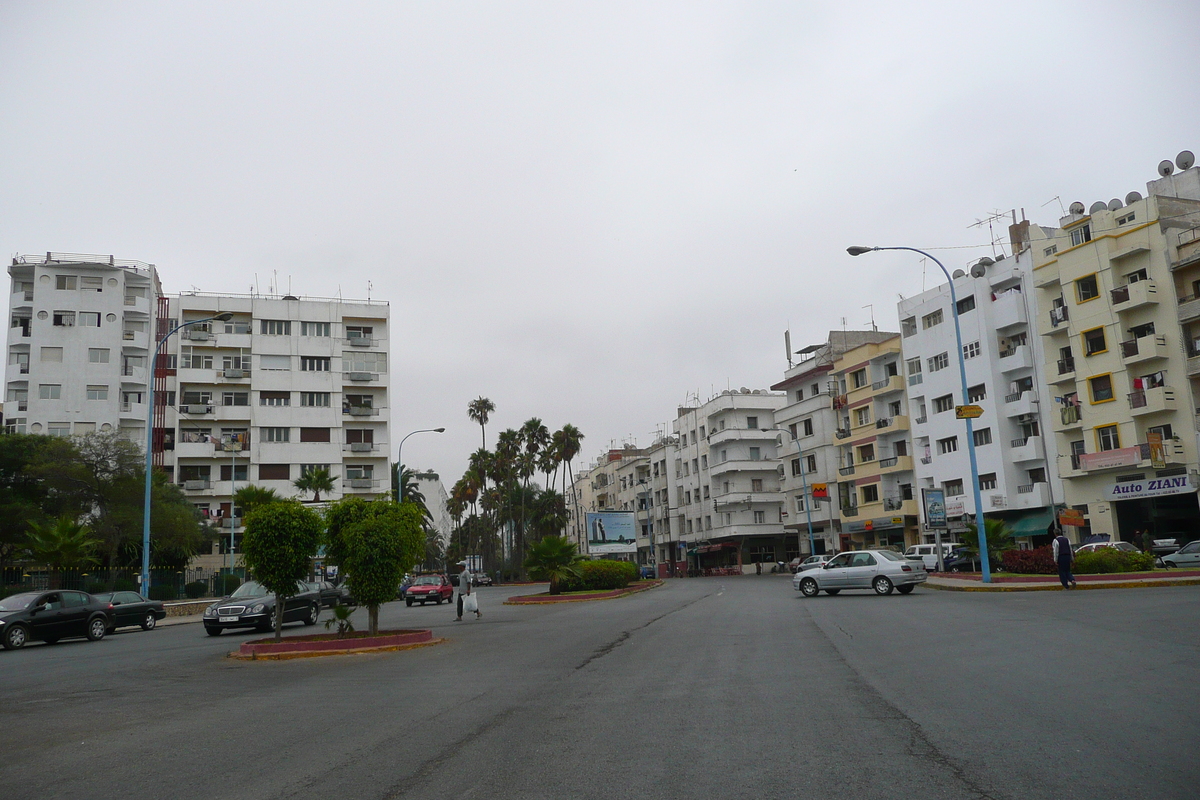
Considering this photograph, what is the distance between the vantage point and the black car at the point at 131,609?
3058cm

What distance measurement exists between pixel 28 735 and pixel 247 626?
16.8m

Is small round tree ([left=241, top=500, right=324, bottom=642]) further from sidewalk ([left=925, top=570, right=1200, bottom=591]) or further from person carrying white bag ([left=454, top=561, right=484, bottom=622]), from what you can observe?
sidewalk ([left=925, top=570, right=1200, bottom=591])

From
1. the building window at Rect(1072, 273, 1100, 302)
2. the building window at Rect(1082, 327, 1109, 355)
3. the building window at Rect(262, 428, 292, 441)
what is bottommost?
the building window at Rect(1082, 327, 1109, 355)

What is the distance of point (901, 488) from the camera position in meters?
63.8

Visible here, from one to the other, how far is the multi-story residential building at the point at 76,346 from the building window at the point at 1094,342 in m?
62.4

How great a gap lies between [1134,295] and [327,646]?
4323 centimetres

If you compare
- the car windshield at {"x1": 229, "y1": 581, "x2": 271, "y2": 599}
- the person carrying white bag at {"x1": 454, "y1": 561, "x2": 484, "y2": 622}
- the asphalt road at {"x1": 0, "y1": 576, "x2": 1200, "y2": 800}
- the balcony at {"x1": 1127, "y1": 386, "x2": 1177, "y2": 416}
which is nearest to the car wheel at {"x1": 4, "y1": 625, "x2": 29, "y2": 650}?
the car windshield at {"x1": 229, "y1": 581, "x2": 271, "y2": 599}

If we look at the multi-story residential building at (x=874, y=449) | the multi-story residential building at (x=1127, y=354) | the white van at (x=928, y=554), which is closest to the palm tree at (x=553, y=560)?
the white van at (x=928, y=554)

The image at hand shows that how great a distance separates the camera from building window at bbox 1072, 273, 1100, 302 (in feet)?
157

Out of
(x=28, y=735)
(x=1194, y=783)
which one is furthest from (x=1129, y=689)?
(x=28, y=735)

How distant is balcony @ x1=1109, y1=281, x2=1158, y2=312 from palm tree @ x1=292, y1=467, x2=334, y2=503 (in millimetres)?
51608

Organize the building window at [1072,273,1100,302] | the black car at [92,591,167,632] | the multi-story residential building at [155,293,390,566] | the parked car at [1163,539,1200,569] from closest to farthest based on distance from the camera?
the black car at [92,591,167,632], the parked car at [1163,539,1200,569], the building window at [1072,273,1100,302], the multi-story residential building at [155,293,390,566]

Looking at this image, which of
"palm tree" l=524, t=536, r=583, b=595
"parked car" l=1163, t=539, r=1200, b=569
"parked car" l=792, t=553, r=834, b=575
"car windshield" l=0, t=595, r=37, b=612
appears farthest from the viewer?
"palm tree" l=524, t=536, r=583, b=595

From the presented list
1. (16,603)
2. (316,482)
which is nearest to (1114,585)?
(16,603)
